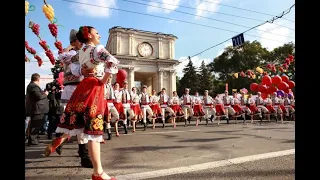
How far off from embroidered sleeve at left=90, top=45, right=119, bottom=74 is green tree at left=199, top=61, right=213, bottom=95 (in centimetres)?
5380

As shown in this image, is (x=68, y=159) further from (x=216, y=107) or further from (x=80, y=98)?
(x=216, y=107)

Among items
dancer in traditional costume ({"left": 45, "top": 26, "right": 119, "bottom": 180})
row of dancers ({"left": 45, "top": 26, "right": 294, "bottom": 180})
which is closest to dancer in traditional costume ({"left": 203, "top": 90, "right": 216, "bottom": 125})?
row of dancers ({"left": 45, "top": 26, "right": 294, "bottom": 180})

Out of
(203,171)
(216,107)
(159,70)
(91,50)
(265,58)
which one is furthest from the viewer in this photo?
(265,58)

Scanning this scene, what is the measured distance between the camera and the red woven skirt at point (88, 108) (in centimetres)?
310

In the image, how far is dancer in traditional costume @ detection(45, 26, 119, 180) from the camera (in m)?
2.98

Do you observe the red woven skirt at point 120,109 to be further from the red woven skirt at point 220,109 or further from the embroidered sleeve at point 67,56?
the red woven skirt at point 220,109

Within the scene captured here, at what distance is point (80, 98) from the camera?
3191 mm

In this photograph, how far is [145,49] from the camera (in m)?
38.8

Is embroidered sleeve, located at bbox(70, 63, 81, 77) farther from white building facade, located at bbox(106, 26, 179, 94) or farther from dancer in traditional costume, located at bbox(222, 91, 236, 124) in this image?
white building facade, located at bbox(106, 26, 179, 94)
